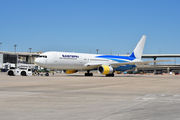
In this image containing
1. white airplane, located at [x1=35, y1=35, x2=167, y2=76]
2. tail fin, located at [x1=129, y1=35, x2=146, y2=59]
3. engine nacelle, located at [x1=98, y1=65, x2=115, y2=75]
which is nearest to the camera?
white airplane, located at [x1=35, y1=35, x2=167, y2=76]

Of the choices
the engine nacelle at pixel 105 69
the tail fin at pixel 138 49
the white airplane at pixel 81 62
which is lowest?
the engine nacelle at pixel 105 69

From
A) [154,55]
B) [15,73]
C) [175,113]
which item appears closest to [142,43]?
[15,73]

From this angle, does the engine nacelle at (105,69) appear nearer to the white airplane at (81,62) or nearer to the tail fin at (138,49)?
the white airplane at (81,62)

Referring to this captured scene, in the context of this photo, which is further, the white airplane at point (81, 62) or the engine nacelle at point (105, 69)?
the engine nacelle at point (105, 69)

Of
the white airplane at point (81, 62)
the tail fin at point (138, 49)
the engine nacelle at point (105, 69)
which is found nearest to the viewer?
the white airplane at point (81, 62)

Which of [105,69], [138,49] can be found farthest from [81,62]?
[138,49]

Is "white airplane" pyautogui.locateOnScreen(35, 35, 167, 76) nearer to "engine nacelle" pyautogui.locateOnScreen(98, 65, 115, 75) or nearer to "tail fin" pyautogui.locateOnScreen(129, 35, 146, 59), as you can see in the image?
"engine nacelle" pyautogui.locateOnScreen(98, 65, 115, 75)

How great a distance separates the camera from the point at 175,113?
8281 mm

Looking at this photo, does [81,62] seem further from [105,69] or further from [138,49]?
[138,49]

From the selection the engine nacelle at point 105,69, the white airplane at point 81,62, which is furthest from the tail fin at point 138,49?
the engine nacelle at point 105,69

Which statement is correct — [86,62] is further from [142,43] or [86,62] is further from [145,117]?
[145,117]

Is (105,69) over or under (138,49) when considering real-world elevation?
under

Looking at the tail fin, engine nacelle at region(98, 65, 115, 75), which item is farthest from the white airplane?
the tail fin

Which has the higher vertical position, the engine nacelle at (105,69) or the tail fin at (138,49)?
the tail fin at (138,49)
